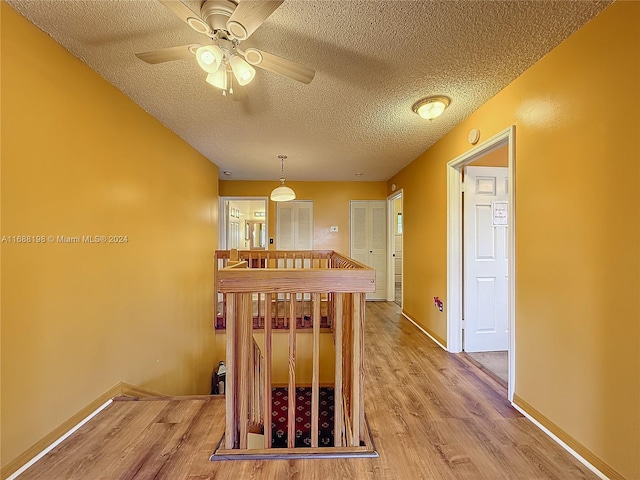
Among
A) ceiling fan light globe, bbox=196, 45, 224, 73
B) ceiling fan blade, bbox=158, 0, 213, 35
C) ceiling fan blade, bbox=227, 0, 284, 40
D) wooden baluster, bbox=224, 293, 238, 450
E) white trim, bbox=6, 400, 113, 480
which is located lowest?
white trim, bbox=6, 400, 113, 480

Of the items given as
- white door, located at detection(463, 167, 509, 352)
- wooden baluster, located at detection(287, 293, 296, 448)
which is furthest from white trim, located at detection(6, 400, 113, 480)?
white door, located at detection(463, 167, 509, 352)

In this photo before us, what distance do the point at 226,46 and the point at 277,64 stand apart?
0.26 metres

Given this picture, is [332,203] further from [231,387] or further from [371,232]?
[231,387]

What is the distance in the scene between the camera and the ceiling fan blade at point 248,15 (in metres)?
1.07

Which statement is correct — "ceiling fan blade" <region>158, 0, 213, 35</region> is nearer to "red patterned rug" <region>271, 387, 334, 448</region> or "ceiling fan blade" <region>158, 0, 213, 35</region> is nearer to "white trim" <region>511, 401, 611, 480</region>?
"red patterned rug" <region>271, 387, 334, 448</region>

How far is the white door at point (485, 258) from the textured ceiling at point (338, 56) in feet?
2.55

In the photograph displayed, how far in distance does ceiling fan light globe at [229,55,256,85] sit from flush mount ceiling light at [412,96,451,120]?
143cm

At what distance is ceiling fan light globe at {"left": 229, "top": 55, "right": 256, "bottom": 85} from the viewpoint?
1.42 meters

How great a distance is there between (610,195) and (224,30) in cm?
206

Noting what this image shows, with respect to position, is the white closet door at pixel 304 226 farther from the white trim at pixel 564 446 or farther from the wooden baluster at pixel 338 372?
the white trim at pixel 564 446

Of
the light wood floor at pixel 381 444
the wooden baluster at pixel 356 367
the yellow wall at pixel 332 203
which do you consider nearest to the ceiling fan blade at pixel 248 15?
the wooden baluster at pixel 356 367

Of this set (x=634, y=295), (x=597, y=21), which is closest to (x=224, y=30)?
(x=597, y=21)

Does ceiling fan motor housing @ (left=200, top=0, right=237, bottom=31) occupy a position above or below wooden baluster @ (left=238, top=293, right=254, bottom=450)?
above

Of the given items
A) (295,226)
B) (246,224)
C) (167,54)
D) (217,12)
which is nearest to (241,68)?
(217,12)
